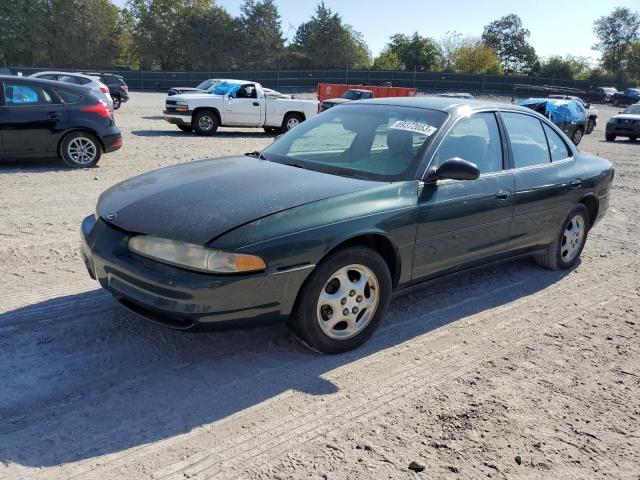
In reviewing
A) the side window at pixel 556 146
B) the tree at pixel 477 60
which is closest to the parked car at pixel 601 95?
the tree at pixel 477 60

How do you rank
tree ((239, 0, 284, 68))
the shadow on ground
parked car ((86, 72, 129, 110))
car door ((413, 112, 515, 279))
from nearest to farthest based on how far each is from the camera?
1. the shadow on ground
2. car door ((413, 112, 515, 279))
3. parked car ((86, 72, 129, 110))
4. tree ((239, 0, 284, 68))

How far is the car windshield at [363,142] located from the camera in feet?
13.6

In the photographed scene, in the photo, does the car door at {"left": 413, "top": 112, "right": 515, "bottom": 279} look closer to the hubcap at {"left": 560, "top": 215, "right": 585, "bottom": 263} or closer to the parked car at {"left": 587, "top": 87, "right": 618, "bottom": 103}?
the hubcap at {"left": 560, "top": 215, "right": 585, "bottom": 263}

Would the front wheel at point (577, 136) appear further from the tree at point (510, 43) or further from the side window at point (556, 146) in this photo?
the tree at point (510, 43)

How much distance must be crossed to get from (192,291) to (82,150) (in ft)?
25.4

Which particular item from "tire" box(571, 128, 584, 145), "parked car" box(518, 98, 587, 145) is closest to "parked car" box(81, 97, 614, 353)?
"parked car" box(518, 98, 587, 145)

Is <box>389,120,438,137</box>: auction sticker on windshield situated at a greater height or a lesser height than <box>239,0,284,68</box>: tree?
lesser

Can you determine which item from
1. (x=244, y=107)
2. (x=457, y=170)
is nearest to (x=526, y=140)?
(x=457, y=170)

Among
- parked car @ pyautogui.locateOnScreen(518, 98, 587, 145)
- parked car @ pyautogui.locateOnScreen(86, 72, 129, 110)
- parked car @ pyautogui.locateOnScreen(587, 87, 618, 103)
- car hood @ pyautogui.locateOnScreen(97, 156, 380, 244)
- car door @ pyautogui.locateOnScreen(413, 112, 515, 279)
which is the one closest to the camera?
car hood @ pyautogui.locateOnScreen(97, 156, 380, 244)

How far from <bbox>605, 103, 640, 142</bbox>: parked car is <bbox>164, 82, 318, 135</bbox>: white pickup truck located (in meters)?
11.7

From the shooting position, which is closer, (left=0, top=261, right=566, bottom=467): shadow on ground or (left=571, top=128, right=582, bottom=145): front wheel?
(left=0, top=261, right=566, bottom=467): shadow on ground

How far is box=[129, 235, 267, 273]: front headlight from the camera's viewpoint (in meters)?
A: 3.13

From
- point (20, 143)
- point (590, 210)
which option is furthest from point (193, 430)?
point (20, 143)

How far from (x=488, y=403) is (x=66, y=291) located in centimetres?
324
